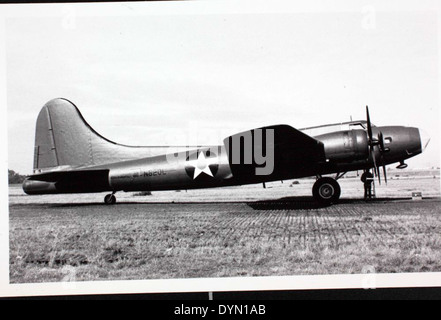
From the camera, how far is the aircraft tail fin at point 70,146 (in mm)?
9578

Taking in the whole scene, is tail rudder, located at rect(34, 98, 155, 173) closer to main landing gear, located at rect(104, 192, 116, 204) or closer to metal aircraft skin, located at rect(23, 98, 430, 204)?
metal aircraft skin, located at rect(23, 98, 430, 204)

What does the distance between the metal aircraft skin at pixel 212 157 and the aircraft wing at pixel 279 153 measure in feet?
0.07

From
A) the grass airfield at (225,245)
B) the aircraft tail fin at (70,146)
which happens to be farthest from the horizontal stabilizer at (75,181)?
the grass airfield at (225,245)

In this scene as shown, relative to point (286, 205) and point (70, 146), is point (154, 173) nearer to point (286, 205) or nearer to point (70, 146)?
point (70, 146)

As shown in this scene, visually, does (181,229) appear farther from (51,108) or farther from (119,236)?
(51,108)

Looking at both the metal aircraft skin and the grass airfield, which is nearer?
the grass airfield

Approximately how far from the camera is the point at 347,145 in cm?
869

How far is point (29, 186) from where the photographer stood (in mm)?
9875

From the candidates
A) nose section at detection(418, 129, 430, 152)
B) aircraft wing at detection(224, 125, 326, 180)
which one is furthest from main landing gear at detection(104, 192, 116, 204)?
nose section at detection(418, 129, 430, 152)

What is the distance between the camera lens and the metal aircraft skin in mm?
8742

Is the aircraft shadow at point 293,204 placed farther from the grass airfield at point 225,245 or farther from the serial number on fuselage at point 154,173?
the serial number on fuselage at point 154,173

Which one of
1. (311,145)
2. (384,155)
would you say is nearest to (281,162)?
(311,145)
